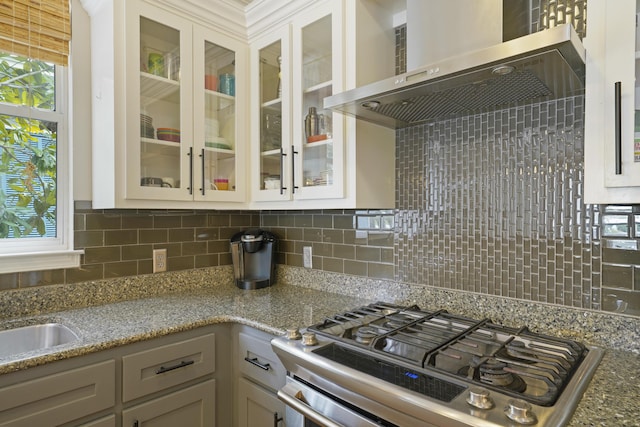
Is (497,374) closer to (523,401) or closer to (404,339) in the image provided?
(523,401)

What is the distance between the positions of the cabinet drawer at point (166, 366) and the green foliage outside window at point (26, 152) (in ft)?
2.92

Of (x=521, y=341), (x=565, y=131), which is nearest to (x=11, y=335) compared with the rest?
(x=521, y=341)

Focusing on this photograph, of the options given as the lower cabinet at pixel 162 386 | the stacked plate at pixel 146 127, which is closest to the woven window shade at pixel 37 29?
the stacked plate at pixel 146 127

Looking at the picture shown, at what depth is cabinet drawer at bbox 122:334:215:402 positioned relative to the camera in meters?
1.35

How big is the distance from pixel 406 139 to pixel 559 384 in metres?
1.17

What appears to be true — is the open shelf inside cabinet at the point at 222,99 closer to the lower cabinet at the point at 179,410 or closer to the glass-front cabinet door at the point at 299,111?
the glass-front cabinet door at the point at 299,111

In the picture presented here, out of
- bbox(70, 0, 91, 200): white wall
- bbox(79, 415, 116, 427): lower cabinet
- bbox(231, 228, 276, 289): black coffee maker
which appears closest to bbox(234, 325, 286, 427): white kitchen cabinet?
bbox(79, 415, 116, 427): lower cabinet

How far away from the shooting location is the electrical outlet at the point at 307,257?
2168mm

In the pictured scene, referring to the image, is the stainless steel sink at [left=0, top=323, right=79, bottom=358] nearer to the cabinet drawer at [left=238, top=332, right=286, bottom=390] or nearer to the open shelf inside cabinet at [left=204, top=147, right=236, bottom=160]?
the cabinet drawer at [left=238, top=332, right=286, bottom=390]

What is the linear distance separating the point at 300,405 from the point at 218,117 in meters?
1.48

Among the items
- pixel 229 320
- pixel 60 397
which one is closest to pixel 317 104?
pixel 229 320

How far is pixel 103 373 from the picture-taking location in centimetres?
128

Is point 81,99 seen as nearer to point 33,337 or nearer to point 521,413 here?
point 33,337

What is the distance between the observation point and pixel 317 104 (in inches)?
71.7
